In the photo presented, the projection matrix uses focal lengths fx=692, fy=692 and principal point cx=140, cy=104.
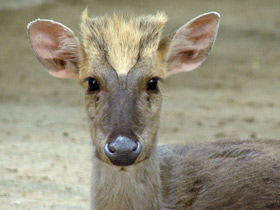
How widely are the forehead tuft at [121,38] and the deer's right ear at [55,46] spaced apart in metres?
0.21

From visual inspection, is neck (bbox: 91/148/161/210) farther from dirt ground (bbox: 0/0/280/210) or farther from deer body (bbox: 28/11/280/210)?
dirt ground (bbox: 0/0/280/210)

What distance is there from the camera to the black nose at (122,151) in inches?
239

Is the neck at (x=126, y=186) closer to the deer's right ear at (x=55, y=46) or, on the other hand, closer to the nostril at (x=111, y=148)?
the nostril at (x=111, y=148)

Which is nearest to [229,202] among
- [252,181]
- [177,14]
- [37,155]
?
[252,181]

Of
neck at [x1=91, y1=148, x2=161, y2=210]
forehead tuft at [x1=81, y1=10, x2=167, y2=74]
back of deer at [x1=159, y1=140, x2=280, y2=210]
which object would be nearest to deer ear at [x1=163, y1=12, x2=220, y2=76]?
forehead tuft at [x1=81, y1=10, x2=167, y2=74]

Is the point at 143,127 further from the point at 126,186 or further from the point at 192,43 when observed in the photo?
the point at 192,43

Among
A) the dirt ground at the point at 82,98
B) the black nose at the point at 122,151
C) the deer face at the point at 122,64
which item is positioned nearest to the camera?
the black nose at the point at 122,151

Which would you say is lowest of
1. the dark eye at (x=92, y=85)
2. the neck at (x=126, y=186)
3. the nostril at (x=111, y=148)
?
the neck at (x=126, y=186)

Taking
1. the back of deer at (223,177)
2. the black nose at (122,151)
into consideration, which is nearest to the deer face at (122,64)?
the black nose at (122,151)

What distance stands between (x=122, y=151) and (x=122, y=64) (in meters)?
1.07

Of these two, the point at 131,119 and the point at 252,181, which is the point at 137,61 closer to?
the point at 131,119

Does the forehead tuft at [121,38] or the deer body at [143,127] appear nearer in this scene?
the deer body at [143,127]

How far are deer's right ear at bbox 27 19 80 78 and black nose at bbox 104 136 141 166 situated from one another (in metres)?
1.55

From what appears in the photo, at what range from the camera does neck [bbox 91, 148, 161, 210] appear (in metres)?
6.89
